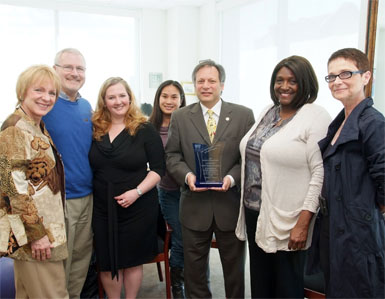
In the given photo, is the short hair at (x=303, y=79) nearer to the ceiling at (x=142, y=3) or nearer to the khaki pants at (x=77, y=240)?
the khaki pants at (x=77, y=240)

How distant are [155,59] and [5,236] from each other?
4731 millimetres

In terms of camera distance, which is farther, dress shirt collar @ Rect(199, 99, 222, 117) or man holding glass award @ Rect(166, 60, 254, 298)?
dress shirt collar @ Rect(199, 99, 222, 117)

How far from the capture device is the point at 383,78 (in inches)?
114

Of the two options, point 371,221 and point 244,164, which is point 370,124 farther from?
point 244,164

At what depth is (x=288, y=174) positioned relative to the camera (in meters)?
1.60

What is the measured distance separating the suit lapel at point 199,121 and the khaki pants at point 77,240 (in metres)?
0.74

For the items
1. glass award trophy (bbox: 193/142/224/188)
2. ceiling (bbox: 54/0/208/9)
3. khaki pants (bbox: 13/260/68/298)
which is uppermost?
ceiling (bbox: 54/0/208/9)

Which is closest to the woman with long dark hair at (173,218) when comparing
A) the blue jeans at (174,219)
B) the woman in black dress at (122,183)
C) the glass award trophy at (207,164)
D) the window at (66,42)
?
the blue jeans at (174,219)

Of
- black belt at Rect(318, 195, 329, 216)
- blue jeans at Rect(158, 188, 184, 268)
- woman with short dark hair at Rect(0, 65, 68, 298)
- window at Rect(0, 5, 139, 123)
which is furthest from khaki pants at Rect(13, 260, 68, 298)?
window at Rect(0, 5, 139, 123)

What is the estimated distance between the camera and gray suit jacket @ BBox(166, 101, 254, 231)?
6.31 ft

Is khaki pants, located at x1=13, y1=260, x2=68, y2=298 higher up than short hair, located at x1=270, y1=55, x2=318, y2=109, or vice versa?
short hair, located at x1=270, y1=55, x2=318, y2=109

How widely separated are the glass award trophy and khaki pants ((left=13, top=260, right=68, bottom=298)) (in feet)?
2.78

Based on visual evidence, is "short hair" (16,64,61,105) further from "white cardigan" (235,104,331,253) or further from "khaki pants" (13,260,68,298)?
"white cardigan" (235,104,331,253)

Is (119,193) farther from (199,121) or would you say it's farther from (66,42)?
(66,42)
